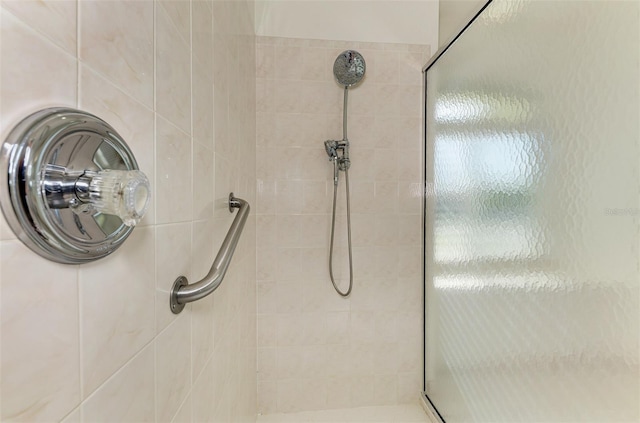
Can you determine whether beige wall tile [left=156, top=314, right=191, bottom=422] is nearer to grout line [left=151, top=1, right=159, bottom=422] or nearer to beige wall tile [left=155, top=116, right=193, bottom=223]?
grout line [left=151, top=1, right=159, bottom=422]

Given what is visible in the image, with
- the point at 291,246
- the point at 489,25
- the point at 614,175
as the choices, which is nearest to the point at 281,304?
the point at 291,246

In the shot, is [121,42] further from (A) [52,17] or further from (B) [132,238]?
(B) [132,238]

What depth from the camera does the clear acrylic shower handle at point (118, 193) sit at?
0.75 ft

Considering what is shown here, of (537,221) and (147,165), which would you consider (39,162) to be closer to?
(147,165)

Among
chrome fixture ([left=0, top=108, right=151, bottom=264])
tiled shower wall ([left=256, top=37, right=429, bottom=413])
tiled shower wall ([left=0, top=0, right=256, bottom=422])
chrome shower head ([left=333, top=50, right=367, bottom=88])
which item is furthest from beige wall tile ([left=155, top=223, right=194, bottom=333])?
chrome shower head ([left=333, top=50, right=367, bottom=88])

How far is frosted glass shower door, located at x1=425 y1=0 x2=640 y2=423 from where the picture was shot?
0.58m

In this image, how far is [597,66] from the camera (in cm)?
62

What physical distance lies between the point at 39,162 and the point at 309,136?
4.00ft

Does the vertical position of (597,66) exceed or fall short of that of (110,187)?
it exceeds it

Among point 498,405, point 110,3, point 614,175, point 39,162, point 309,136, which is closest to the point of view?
point 39,162

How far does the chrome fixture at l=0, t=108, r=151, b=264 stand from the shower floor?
4.82 ft

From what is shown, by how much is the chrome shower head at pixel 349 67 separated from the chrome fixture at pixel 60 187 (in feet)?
4.10

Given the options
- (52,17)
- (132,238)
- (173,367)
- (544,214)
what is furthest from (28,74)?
(544,214)

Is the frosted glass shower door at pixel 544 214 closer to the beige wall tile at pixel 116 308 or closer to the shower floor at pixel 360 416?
the shower floor at pixel 360 416
